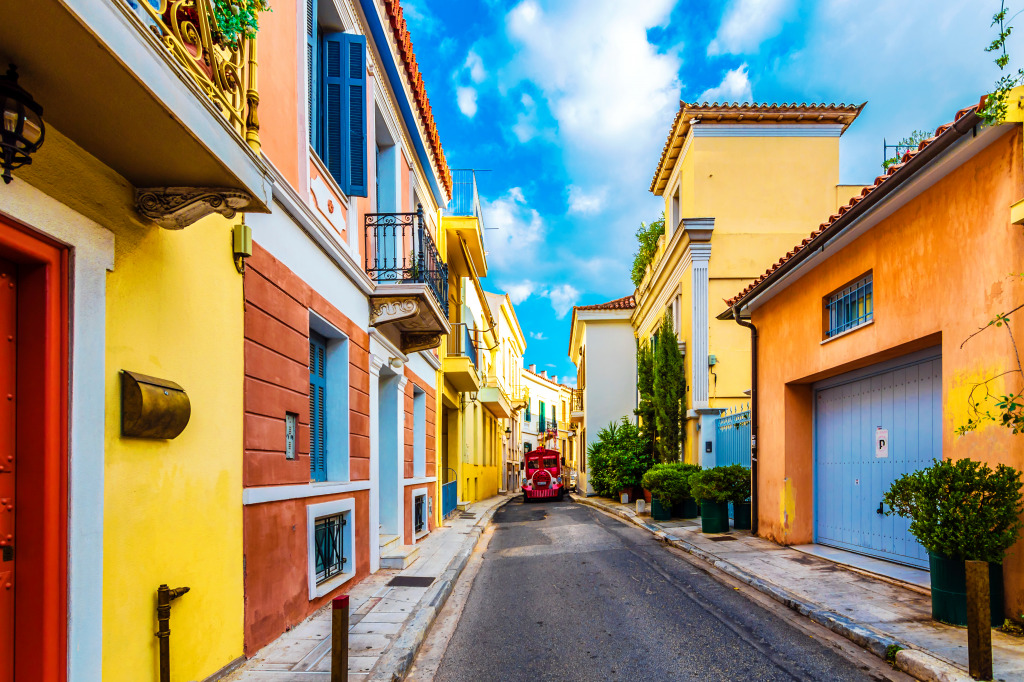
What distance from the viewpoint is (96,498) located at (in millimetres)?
3742

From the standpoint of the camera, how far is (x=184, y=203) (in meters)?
4.29

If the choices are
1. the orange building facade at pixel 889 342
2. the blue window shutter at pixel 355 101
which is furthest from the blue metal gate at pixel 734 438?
the blue window shutter at pixel 355 101

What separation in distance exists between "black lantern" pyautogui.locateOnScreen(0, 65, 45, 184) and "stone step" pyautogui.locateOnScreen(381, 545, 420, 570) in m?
7.90

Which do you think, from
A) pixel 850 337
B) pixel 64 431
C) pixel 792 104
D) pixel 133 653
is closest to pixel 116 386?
pixel 64 431

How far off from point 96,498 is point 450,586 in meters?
5.84

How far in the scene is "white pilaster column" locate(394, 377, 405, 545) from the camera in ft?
38.0

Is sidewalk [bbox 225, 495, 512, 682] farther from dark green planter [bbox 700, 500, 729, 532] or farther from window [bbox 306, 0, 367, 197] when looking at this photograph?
dark green planter [bbox 700, 500, 729, 532]

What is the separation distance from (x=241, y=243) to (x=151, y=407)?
185 centimetres

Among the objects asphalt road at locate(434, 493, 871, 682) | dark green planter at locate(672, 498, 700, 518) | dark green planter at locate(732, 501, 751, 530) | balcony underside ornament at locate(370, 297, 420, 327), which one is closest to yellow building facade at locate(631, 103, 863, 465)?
dark green planter at locate(672, 498, 700, 518)

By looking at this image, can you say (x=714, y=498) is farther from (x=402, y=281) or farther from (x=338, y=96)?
(x=338, y=96)

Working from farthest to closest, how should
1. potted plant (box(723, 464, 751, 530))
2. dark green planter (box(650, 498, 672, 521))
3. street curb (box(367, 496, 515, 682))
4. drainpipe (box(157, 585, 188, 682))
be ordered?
1. dark green planter (box(650, 498, 672, 521))
2. potted plant (box(723, 464, 751, 530))
3. street curb (box(367, 496, 515, 682))
4. drainpipe (box(157, 585, 188, 682))

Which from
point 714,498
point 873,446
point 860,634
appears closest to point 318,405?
point 860,634

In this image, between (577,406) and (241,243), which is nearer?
(241,243)

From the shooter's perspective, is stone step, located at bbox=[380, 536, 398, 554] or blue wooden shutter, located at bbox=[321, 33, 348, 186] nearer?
blue wooden shutter, located at bbox=[321, 33, 348, 186]
